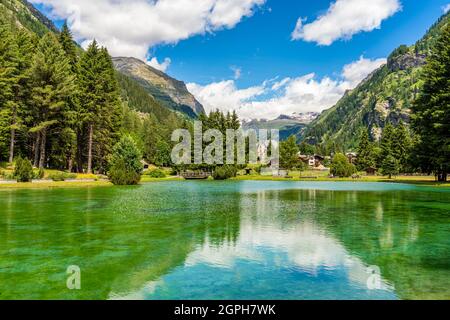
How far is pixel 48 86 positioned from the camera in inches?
2269

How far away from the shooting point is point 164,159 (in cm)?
13250

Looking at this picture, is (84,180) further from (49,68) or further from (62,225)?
(62,225)

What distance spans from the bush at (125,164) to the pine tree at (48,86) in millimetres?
10496

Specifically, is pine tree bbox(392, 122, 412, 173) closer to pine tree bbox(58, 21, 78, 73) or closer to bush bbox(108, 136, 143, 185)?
bush bbox(108, 136, 143, 185)

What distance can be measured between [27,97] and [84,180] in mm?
17963

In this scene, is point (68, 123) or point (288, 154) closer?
point (68, 123)

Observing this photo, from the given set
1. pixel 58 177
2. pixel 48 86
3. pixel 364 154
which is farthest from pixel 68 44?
pixel 364 154

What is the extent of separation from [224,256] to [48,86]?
54765 millimetres

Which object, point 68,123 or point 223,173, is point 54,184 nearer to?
point 68,123

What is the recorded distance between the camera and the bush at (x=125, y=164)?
58.5 m

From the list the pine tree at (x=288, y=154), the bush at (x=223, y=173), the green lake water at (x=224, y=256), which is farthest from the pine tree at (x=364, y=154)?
the green lake water at (x=224, y=256)

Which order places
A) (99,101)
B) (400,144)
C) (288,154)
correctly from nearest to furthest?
(99,101) < (400,144) < (288,154)
